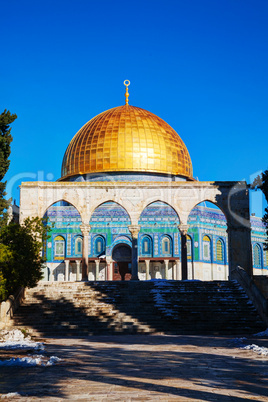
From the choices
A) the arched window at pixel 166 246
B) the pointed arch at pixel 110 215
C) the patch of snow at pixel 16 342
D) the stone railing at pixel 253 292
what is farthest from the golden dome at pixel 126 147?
the patch of snow at pixel 16 342

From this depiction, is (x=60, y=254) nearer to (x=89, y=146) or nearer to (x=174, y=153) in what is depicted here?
(x=89, y=146)

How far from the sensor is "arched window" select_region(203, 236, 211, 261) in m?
31.1

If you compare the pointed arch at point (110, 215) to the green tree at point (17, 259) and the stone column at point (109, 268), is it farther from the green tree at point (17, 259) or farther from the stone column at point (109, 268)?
the green tree at point (17, 259)

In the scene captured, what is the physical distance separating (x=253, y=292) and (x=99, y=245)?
16585mm

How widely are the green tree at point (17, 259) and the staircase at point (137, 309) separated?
0.74 metres

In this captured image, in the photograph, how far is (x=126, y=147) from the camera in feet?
98.6

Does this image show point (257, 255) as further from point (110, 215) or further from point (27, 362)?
point (27, 362)

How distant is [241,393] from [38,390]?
204cm

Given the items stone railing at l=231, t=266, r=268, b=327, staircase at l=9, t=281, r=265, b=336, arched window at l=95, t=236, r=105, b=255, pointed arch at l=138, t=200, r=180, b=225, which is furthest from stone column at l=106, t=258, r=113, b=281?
staircase at l=9, t=281, r=265, b=336

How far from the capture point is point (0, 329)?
12141 millimetres

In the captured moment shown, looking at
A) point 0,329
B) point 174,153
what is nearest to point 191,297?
point 0,329

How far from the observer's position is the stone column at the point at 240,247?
763 inches

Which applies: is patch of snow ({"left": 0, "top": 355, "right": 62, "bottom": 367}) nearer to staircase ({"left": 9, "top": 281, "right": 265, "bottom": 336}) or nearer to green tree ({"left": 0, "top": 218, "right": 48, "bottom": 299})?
staircase ({"left": 9, "top": 281, "right": 265, "bottom": 336})

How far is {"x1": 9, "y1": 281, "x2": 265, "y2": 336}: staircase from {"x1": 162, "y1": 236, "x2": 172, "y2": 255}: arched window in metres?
13.3
